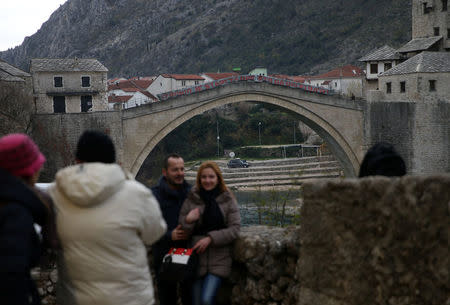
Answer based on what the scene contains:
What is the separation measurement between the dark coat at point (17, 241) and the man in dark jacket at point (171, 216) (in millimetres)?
1238

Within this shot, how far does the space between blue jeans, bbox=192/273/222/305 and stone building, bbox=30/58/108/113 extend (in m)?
24.8

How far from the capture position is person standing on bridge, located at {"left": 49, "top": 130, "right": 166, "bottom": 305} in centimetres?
248

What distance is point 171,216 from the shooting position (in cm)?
362

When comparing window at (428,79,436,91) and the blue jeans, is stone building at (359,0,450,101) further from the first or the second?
the blue jeans

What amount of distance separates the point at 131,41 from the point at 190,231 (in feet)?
301

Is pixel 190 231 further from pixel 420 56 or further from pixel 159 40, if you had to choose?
pixel 159 40

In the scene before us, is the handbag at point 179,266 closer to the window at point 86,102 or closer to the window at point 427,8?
the window at point 86,102

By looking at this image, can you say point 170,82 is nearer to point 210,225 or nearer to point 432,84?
point 432,84

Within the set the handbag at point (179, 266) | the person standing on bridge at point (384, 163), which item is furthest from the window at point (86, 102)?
the person standing on bridge at point (384, 163)

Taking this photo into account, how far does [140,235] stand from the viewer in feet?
8.64

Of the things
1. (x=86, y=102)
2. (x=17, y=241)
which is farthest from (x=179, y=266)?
(x=86, y=102)

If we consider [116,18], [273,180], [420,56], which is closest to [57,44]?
[116,18]

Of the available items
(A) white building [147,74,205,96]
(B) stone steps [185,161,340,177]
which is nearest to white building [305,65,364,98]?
(A) white building [147,74,205,96]

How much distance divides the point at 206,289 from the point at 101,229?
1.11m
